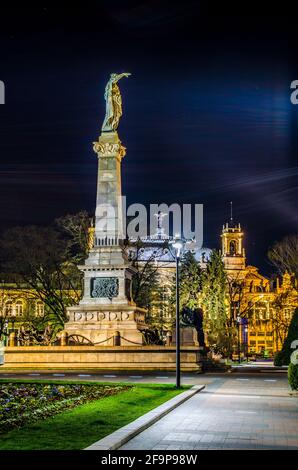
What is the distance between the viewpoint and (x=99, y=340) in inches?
1540

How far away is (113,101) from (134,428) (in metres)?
35.5

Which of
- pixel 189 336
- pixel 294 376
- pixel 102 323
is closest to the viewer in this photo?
pixel 294 376

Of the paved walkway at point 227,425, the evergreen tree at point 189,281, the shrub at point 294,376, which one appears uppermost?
the evergreen tree at point 189,281

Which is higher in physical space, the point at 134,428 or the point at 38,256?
the point at 38,256

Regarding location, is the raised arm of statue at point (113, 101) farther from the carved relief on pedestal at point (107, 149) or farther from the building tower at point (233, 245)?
the building tower at point (233, 245)

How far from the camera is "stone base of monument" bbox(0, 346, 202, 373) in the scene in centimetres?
3338

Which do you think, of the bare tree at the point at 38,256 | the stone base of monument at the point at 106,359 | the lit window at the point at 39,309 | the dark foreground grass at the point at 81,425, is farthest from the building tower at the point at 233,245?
the dark foreground grass at the point at 81,425

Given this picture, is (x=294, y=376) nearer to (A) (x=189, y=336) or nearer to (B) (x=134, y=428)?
(B) (x=134, y=428)

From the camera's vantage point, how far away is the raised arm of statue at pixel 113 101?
44.4 m

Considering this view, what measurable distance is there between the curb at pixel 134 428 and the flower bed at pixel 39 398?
1957 mm

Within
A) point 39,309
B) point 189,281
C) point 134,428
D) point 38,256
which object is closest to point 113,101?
point 38,256

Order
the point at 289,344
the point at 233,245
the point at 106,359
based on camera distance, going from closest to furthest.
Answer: the point at 289,344, the point at 106,359, the point at 233,245

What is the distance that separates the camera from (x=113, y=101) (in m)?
45.0
